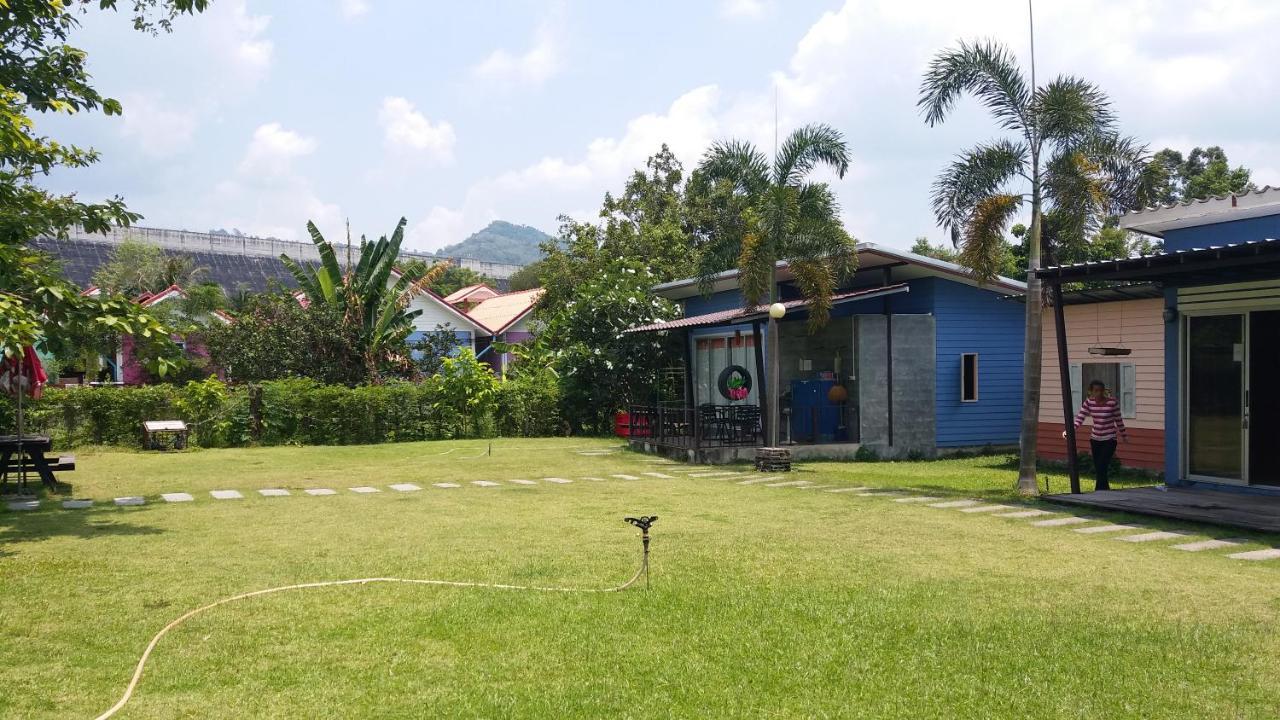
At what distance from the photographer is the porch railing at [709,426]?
19328mm

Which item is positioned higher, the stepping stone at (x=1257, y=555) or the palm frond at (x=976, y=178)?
the palm frond at (x=976, y=178)

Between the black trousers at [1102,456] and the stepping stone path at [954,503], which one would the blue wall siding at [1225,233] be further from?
the stepping stone path at [954,503]

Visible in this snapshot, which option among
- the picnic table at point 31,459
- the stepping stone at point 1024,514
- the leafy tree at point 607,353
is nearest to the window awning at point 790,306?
the leafy tree at point 607,353

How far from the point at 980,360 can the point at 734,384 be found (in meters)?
5.19

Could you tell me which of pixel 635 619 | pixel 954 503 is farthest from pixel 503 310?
pixel 635 619

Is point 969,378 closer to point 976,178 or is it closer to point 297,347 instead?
point 976,178

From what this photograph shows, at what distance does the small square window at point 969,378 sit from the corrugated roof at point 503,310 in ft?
79.2

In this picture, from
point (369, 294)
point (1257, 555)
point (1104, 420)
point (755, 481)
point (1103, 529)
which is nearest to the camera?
point (1257, 555)

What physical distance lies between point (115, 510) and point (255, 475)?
4392 mm

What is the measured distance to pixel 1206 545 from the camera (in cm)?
940

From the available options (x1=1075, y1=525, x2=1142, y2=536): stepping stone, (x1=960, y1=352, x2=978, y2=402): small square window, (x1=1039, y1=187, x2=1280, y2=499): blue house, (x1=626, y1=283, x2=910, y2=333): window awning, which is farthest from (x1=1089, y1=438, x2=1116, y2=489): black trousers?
(x1=960, y1=352, x2=978, y2=402): small square window

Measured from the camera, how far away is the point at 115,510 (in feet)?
39.2

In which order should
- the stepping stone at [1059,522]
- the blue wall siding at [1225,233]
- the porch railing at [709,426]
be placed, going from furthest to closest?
the porch railing at [709,426] → the blue wall siding at [1225,233] → the stepping stone at [1059,522]

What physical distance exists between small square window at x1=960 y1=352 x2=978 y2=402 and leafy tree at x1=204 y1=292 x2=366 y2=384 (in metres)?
15.1
